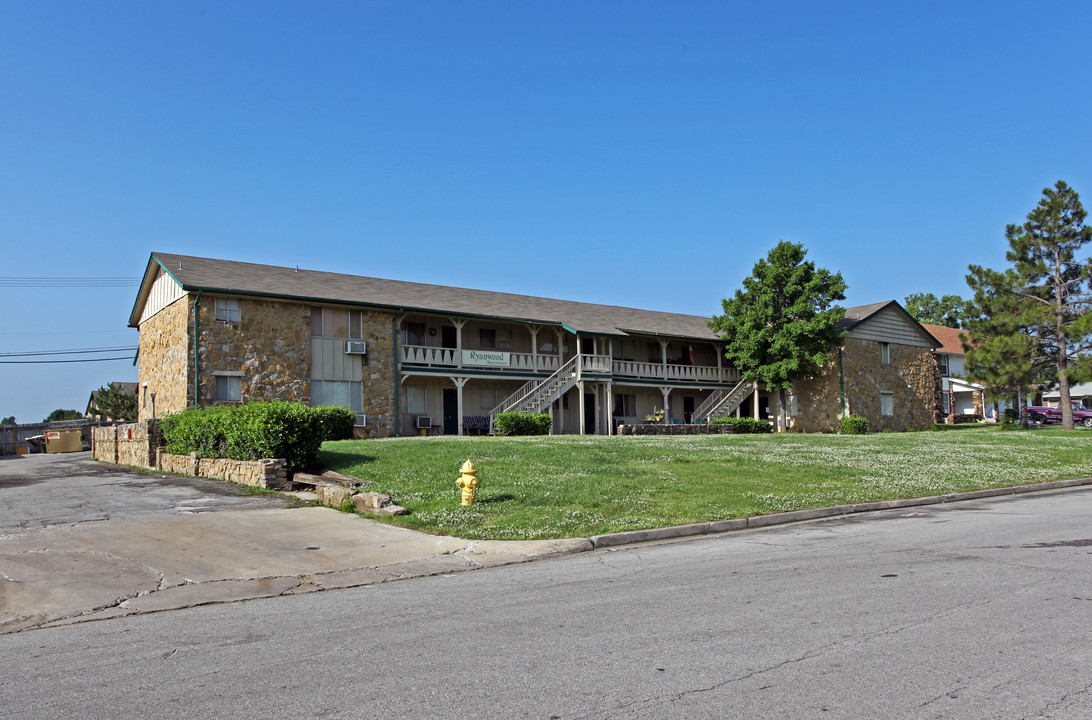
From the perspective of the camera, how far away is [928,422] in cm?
4300

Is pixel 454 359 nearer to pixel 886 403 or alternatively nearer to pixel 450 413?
pixel 450 413

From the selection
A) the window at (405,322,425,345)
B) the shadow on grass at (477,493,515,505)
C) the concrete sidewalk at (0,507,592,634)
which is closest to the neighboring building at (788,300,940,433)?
the window at (405,322,425,345)

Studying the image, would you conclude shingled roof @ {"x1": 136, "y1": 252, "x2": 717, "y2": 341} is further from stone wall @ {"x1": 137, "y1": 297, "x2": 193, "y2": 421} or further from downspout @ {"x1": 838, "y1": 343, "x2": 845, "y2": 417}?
downspout @ {"x1": 838, "y1": 343, "x2": 845, "y2": 417}

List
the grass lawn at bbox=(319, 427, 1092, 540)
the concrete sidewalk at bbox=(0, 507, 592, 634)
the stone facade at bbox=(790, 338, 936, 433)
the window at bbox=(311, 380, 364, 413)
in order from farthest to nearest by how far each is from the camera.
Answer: the stone facade at bbox=(790, 338, 936, 433)
the window at bbox=(311, 380, 364, 413)
the grass lawn at bbox=(319, 427, 1092, 540)
the concrete sidewalk at bbox=(0, 507, 592, 634)

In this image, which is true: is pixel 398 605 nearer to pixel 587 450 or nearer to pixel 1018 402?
pixel 587 450

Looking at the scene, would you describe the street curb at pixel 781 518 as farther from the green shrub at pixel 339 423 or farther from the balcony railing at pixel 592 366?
the balcony railing at pixel 592 366

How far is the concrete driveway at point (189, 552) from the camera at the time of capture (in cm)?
770

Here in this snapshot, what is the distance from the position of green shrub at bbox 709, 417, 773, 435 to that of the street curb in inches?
776

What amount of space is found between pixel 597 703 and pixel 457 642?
160cm

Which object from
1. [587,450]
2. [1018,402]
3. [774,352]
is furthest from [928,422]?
[587,450]

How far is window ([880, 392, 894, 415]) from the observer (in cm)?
4050

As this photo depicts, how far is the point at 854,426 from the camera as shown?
36.3 metres

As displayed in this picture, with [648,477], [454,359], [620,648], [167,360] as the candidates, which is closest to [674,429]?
[454,359]

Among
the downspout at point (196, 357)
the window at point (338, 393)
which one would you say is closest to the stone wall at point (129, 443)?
the downspout at point (196, 357)
